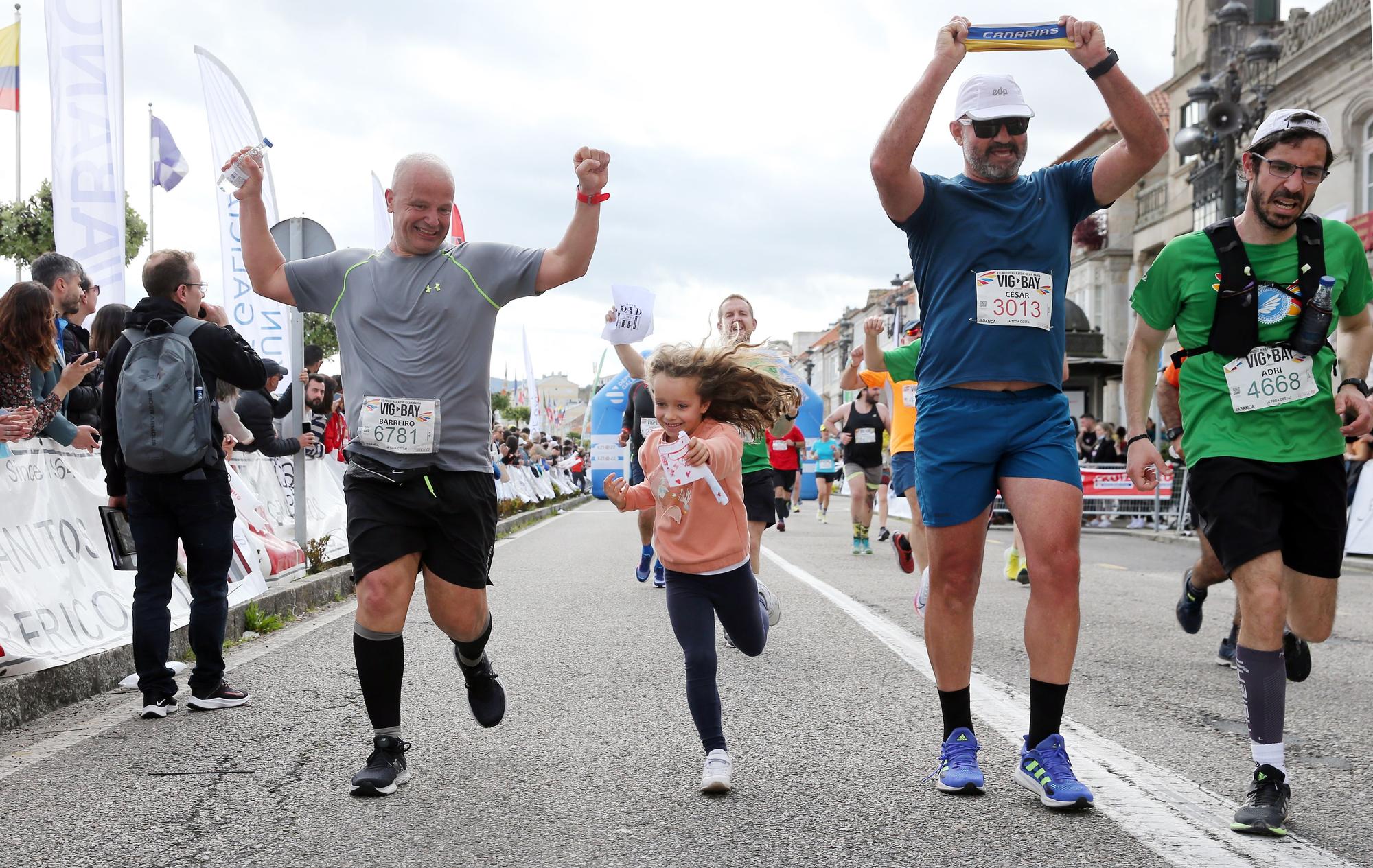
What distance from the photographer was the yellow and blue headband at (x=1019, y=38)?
372 centimetres

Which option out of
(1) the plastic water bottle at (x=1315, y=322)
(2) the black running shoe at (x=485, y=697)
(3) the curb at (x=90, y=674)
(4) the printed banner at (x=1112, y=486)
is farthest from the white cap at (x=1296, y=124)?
(4) the printed banner at (x=1112, y=486)

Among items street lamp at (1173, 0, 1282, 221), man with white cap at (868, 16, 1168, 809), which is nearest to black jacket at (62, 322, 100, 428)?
man with white cap at (868, 16, 1168, 809)

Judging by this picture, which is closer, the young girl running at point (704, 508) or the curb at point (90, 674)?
the young girl running at point (704, 508)

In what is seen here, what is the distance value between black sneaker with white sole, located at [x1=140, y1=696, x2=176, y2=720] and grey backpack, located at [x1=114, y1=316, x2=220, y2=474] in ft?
3.02

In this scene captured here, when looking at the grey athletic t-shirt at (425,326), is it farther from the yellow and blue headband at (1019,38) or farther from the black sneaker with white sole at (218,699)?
the black sneaker with white sole at (218,699)

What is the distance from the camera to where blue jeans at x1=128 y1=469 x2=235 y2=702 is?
Answer: 5434mm

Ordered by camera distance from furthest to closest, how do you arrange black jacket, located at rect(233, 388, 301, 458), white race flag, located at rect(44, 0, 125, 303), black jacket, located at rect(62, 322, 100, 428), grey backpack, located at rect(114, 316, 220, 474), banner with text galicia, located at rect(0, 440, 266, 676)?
white race flag, located at rect(44, 0, 125, 303) → black jacket, located at rect(233, 388, 301, 458) → black jacket, located at rect(62, 322, 100, 428) → banner with text galicia, located at rect(0, 440, 266, 676) → grey backpack, located at rect(114, 316, 220, 474)

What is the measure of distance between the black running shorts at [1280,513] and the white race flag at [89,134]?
28.5ft

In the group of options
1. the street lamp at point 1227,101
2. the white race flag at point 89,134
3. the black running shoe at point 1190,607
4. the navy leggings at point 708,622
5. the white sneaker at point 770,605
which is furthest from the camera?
the street lamp at point 1227,101

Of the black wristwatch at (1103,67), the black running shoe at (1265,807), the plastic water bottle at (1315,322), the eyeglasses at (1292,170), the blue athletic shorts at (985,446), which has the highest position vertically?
the black wristwatch at (1103,67)

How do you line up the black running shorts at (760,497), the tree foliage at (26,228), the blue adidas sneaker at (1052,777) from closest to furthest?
the blue adidas sneaker at (1052,777) < the black running shorts at (760,497) < the tree foliage at (26,228)

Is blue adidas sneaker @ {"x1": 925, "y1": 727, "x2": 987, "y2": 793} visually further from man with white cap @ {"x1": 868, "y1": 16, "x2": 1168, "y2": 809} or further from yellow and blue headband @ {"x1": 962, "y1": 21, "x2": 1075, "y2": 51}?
yellow and blue headband @ {"x1": 962, "y1": 21, "x2": 1075, "y2": 51}

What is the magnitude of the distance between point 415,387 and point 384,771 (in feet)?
3.85

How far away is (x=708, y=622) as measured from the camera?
4.20 meters
